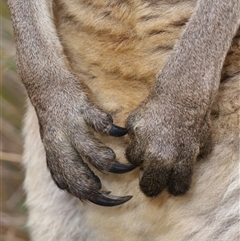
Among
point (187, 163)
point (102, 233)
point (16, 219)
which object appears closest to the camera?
point (187, 163)

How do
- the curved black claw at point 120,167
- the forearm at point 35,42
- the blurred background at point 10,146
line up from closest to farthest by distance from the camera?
the curved black claw at point 120,167 < the forearm at point 35,42 < the blurred background at point 10,146

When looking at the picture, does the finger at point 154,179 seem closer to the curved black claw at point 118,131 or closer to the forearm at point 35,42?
the curved black claw at point 118,131

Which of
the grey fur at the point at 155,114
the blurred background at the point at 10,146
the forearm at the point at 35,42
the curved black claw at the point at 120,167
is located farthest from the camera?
the blurred background at the point at 10,146

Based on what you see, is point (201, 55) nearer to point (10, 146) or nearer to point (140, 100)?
point (140, 100)

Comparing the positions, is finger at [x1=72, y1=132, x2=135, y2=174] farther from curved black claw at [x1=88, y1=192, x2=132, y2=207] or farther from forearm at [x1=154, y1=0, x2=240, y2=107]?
forearm at [x1=154, y1=0, x2=240, y2=107]

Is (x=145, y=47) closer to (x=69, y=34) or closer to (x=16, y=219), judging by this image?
(x=69, y=34)

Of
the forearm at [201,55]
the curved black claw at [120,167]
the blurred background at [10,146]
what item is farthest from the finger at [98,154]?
the blurred background at [10,146]

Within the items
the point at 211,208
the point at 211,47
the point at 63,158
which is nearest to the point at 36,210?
the point at 63,158
